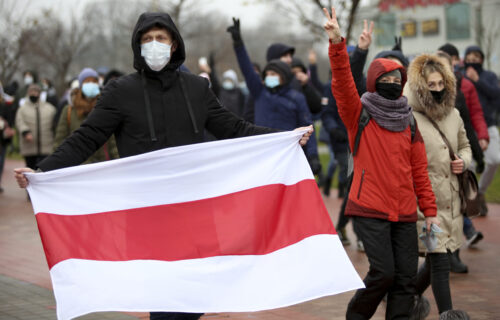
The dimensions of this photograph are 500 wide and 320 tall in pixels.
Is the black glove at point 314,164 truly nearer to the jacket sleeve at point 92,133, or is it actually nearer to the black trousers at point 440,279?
the black trousers at point 440,279

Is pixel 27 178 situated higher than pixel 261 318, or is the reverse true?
pixel 27 178

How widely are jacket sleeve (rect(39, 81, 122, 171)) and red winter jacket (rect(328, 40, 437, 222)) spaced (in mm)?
1499

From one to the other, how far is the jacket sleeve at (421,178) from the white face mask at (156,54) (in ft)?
6.14

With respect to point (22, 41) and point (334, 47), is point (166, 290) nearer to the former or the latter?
point (334, 47)

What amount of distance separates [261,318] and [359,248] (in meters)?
2.90

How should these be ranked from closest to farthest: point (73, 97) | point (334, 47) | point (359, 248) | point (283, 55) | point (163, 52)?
point (163, 52), point (334, 47), point (359, 248), point (73, 97), point (283, 55)

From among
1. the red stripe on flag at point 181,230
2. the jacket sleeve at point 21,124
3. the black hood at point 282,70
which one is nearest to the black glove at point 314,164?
the black hood at point 282,70

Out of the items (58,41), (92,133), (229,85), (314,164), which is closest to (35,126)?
(229,85)

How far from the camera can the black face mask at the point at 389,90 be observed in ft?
17.8

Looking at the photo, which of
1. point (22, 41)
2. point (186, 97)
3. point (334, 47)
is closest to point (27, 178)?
point (186, 97)

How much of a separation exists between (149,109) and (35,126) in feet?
34.0

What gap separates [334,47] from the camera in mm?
5129

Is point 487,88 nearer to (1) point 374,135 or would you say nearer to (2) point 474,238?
(2) point 474,238

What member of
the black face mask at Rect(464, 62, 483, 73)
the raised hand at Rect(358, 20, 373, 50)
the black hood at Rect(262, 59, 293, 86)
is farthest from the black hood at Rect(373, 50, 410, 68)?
the black face mask at Rect(464, 62, 483, 73)
